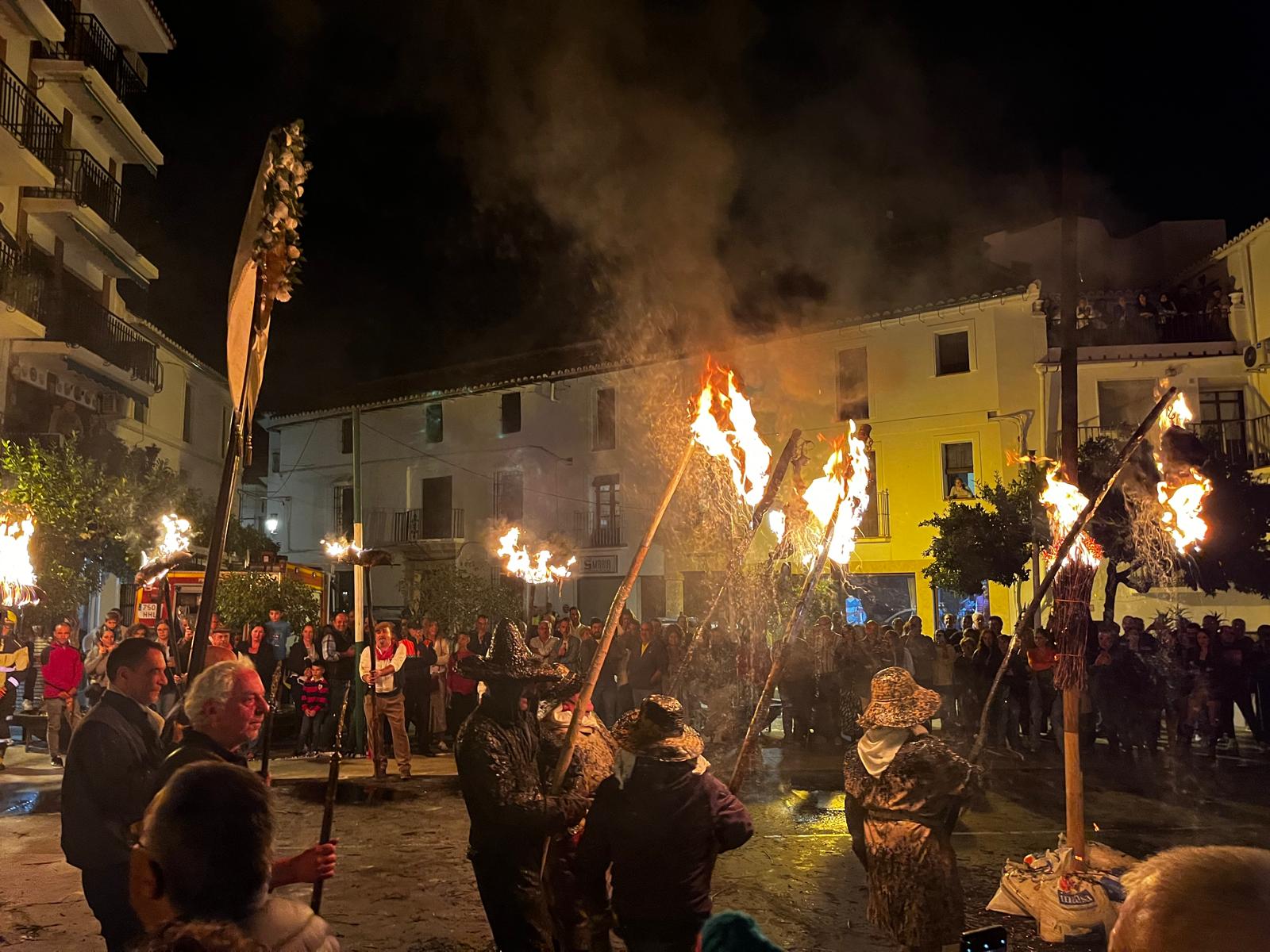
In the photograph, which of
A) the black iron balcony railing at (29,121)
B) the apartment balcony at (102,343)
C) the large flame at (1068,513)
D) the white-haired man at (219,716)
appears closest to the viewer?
the white-haired man at (219,716)

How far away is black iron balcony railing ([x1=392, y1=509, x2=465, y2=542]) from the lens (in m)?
33.1

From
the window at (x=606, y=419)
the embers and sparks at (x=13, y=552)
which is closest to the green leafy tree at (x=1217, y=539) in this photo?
the embers and sparks at (x=13, y=552)

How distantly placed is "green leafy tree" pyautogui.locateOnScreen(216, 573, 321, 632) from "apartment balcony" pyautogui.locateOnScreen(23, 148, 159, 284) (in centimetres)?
995

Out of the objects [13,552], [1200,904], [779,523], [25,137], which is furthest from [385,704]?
[25,137]

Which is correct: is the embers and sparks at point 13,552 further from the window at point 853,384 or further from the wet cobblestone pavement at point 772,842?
the window at point 853,384

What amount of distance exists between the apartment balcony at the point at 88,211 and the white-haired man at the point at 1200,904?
2361 cm

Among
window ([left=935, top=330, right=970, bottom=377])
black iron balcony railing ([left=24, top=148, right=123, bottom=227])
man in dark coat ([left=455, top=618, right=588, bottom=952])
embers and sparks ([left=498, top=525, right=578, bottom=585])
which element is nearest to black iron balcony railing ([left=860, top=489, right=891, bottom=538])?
window ([left=935, top=330, right=970, bottom=377])

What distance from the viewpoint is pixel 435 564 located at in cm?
3309

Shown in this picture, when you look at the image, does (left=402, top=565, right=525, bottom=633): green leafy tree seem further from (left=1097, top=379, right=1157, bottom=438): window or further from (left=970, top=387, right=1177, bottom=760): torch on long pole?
(left=970, top=387, right=1177, bottom=760): torch on long pole

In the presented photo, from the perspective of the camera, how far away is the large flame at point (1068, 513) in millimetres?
6141

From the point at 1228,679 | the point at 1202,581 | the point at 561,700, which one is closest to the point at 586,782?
the point at 561,700

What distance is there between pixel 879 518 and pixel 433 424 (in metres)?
16.8

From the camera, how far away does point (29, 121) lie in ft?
Result: 62.4

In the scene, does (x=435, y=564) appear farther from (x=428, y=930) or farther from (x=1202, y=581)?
(x=428, y=930)
